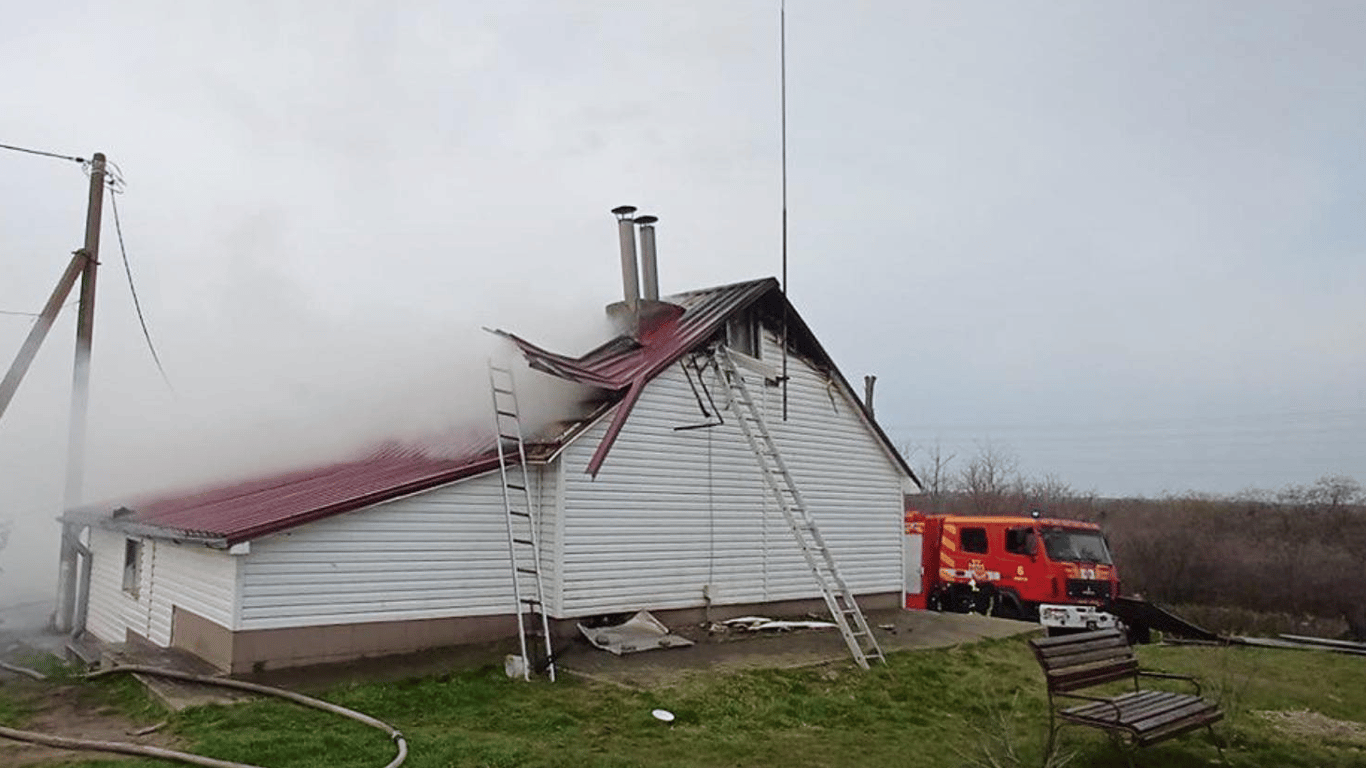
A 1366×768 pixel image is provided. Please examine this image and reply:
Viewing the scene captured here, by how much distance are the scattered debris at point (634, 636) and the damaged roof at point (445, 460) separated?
2.20 meters

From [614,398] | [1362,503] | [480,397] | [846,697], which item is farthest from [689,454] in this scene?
[1362,503]

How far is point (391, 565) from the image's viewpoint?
1158 cm

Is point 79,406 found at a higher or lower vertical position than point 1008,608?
higher

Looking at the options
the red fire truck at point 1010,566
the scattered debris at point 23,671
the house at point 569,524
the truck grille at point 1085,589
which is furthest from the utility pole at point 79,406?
the truck grille at point 1085,589

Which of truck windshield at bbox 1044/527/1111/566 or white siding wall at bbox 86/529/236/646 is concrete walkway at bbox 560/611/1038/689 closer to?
truck windshield at bbox 1044/527/1111/566

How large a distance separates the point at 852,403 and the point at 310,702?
11032mm

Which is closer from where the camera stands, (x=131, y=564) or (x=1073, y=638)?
(x=1073, y=638)

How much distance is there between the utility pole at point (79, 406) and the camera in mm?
16375

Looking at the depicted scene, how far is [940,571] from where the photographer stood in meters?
20.1

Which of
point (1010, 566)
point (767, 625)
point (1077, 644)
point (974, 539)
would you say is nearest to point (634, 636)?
point (767, 625)

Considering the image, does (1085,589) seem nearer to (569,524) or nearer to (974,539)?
(974,539)

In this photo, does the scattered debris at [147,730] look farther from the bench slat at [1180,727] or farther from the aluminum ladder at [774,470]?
the bench slat at [1180,727]

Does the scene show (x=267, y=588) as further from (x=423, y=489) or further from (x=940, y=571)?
(x=940, y=571)

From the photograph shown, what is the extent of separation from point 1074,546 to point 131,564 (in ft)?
54.3
